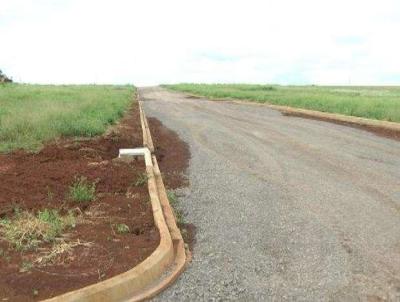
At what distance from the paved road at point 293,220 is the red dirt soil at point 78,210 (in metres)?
0.68

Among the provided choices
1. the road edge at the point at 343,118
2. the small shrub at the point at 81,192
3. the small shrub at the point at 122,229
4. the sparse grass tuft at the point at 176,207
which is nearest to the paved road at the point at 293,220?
the sparse grass tuft at the point at 176,207

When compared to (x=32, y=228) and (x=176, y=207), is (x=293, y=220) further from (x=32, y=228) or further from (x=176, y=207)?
(x=32, y=228)

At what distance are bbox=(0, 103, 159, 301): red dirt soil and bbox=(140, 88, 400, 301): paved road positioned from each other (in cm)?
68

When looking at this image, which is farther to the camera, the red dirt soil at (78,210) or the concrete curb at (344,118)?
the concrete curb at (344,118)

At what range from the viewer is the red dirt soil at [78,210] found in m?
5.23

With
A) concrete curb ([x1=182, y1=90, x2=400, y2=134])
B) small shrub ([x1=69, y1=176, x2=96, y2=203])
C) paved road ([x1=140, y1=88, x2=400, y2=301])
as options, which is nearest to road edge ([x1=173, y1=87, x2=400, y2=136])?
concrete curb ([x1=182, y1=90, x2=400, y2=134])

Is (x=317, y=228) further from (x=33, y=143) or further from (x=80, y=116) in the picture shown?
(x=80, y=116)

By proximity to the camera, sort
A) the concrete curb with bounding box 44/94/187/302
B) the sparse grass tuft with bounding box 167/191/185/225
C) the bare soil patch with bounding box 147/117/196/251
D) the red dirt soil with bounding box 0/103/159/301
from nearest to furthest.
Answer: the concrete curb with bounding box 44/94/187/302 → the red dirt soil with bounding box 0/103/159/301 → the bare soil patch with bounding box 147/117/196/251 → the sparse grass tuft with bounding box 167/191/185/225

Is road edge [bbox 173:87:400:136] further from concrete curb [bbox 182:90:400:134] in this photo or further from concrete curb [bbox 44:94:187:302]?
concrete curb [bbox 44:94:187:302]

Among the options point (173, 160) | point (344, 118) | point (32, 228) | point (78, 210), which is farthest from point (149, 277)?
point (344, 118)

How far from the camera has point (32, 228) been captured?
255 inches

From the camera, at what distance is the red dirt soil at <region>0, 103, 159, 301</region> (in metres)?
5.23

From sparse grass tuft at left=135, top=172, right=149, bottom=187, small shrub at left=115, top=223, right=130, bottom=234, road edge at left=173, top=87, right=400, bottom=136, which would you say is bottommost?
road edge at left=173, top=87, right=400, bottom=136

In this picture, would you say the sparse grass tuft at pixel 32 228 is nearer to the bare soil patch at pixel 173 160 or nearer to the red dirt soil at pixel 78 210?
the red dirt soil at pixel 78 210
